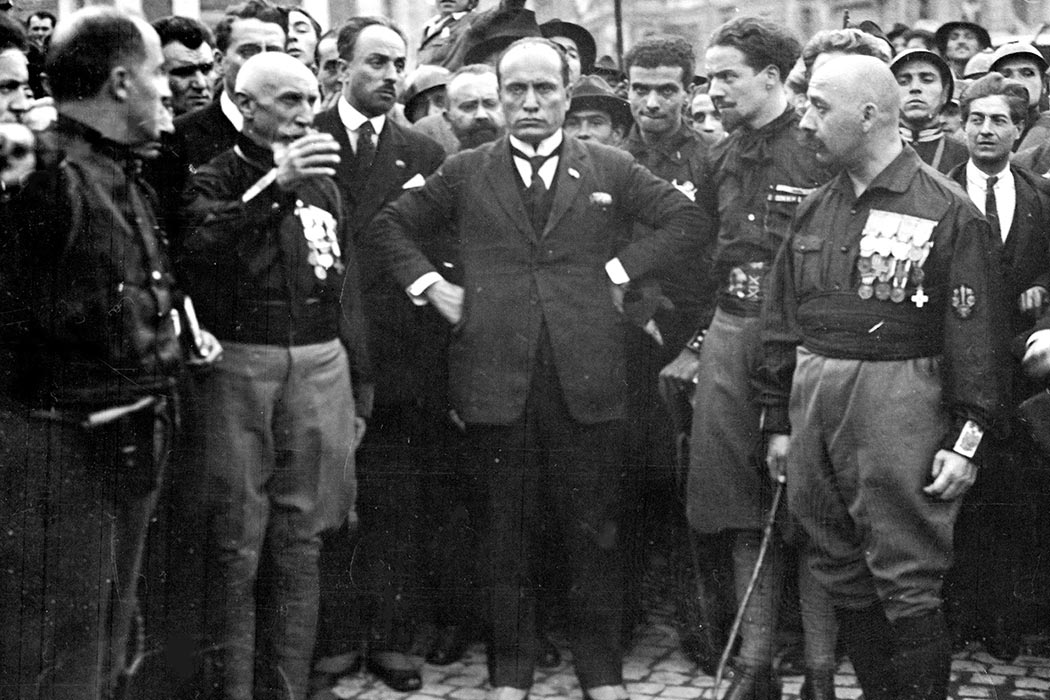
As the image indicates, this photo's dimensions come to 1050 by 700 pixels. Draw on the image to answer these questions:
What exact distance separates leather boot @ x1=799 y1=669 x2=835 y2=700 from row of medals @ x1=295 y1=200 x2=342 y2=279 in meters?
2.14

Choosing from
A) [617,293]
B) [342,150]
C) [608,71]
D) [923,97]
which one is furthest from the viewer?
[608,71]

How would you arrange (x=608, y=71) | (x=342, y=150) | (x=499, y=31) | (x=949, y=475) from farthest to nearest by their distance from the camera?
(x=608, y=71), (x=499, y=31), (x=342, y=150), (x=949, y=475)

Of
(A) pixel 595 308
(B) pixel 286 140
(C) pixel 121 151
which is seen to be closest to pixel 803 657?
(A) pixel 595 308

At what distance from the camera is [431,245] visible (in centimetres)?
491

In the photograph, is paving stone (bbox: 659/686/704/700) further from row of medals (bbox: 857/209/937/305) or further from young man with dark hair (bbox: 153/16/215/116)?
young man with dark hair (bbox: 153/16/215/116)

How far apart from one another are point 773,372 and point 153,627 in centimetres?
225

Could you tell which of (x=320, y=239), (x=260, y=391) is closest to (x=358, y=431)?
(x=260, y=391)

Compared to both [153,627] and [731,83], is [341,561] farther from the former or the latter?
[731,83]

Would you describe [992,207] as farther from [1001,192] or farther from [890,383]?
[890,383]

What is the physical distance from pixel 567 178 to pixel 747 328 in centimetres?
83

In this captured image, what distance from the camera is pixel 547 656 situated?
16.6 feet

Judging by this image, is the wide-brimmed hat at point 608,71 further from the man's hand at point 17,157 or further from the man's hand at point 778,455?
the man's hand at point 17,157

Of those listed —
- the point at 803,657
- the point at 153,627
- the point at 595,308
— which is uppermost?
the point at 595,308

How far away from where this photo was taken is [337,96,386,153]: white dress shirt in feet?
16.3
